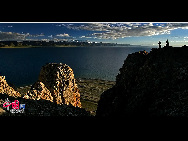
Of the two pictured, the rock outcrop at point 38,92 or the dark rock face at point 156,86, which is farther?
the rock outcrop at point 38,92

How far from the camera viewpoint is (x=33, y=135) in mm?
4941

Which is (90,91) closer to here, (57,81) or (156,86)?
(57,81)

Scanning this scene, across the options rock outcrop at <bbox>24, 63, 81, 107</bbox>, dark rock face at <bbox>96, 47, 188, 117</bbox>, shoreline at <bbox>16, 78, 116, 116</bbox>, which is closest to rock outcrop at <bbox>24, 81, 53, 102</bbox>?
rock outcrop at <bbox>24, 63, 81, 107</bbox>

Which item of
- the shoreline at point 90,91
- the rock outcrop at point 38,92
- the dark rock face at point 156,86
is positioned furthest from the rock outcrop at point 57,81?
the shoreline at point 90,91

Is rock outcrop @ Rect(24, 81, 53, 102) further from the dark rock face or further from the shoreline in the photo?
the shoreline

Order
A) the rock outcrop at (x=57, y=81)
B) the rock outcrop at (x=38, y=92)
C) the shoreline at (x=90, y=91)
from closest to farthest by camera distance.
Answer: the rock outcrop at (x=38, y=92)
the rock outcrop at (x=57, y=81)
the shoreline at (x=90, y=91)

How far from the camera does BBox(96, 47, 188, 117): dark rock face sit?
11156 mm

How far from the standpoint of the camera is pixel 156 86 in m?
14.0

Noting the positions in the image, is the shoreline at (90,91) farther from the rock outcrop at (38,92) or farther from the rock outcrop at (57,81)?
the rock outcrop at (38,92)

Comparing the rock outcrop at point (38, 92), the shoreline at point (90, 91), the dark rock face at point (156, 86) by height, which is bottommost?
the shoreline at point (90, 91)

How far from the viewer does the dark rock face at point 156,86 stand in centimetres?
1116

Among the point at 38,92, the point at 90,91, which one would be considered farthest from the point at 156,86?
the point at 90,91
